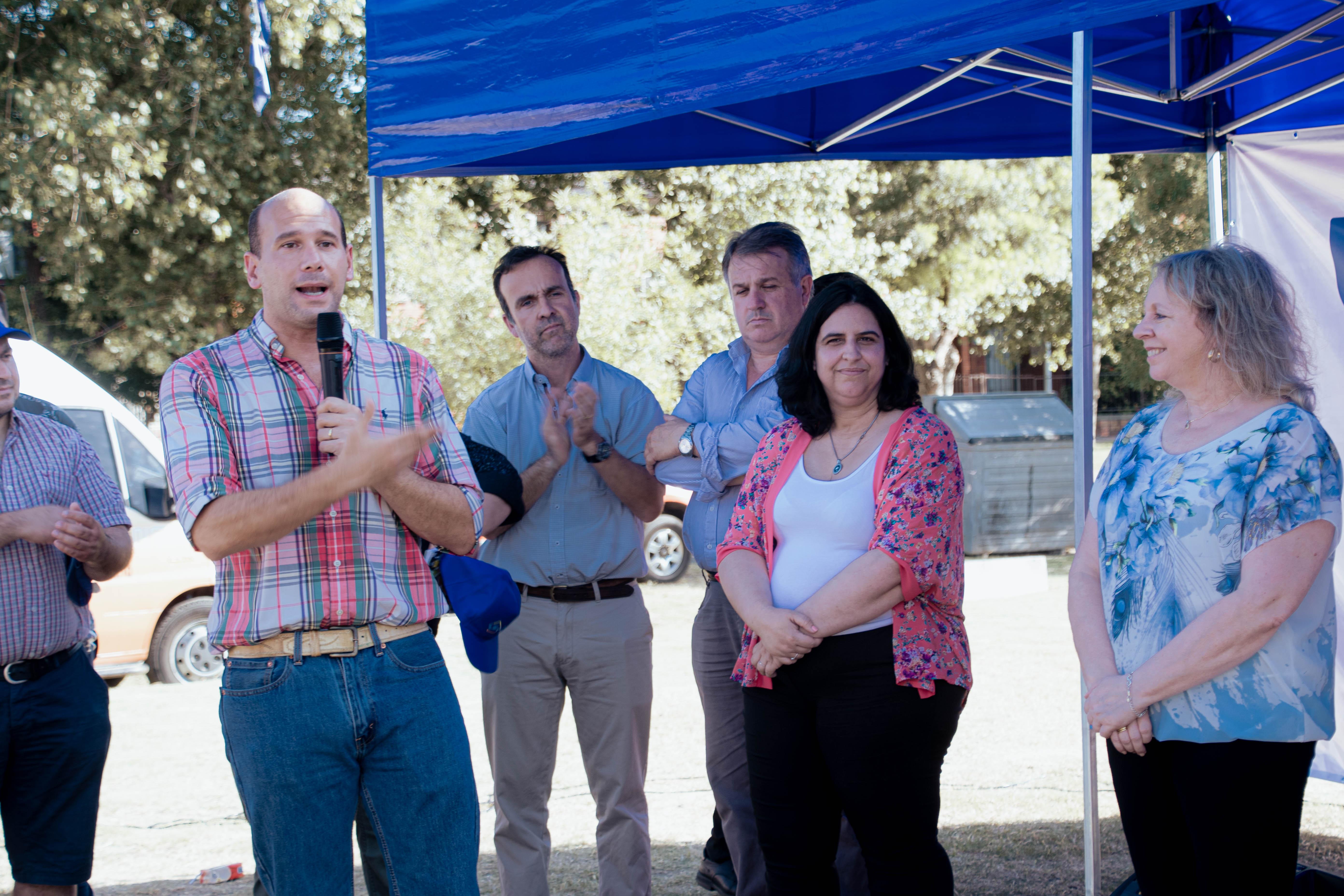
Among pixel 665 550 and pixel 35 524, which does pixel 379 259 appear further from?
pixel 665 550

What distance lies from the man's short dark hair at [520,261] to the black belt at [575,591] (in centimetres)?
90

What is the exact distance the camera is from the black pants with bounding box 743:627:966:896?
8.49ft

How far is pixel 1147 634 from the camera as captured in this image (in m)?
2.39

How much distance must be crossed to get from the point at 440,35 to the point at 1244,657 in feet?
8.78

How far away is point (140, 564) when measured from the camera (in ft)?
25.7

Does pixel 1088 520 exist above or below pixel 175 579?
above

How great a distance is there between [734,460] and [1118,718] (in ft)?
4.37

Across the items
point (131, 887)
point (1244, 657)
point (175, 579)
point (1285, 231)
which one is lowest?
point (131, 887)

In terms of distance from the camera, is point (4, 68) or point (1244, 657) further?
point (4, 68)

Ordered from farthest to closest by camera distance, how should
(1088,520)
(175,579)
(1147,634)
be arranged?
(175,579), (1088,520), (1147,634)

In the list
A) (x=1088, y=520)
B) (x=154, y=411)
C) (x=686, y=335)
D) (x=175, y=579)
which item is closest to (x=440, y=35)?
(x=1088, y=520)

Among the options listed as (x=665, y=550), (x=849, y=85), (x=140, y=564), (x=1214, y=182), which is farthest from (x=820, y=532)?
(x=665, y=550)

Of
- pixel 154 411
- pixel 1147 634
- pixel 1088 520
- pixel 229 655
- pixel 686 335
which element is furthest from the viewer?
pixel 154 411

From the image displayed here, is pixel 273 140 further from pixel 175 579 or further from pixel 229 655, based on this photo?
pixel 229 655
